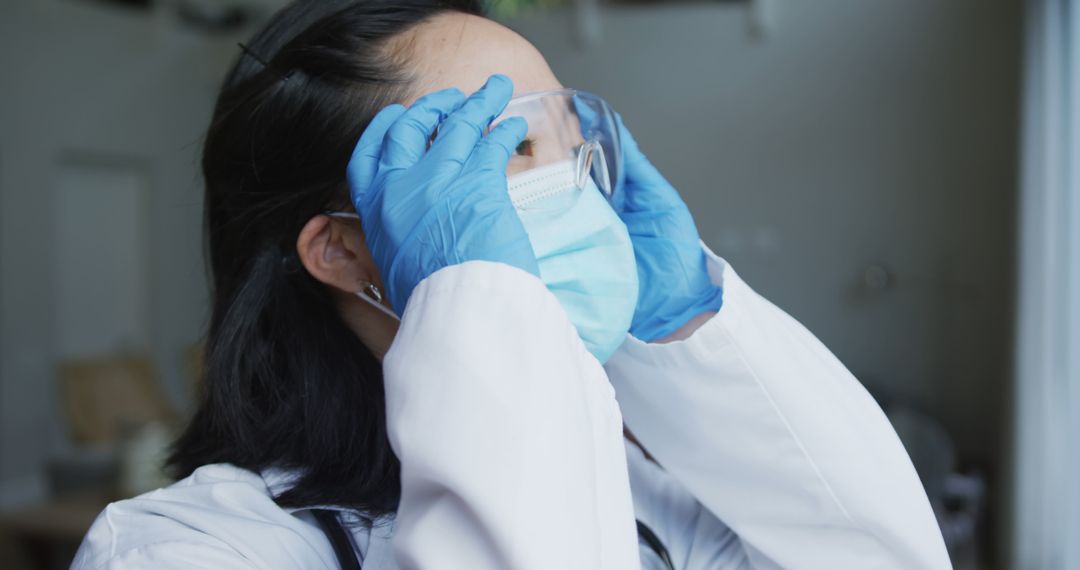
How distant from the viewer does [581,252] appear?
2.85ft

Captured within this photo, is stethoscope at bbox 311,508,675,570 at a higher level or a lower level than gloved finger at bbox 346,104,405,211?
lower

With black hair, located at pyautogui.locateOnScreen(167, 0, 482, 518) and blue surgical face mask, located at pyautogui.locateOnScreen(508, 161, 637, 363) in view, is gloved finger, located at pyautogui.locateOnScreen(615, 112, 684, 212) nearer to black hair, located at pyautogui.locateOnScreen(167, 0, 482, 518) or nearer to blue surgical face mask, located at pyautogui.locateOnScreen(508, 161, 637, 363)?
blue surgical face mask, located at pyautogui.locateOnScreen(508, 161, 637, 363)

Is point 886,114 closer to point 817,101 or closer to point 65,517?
point 817,101

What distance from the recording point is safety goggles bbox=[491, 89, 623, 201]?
90 cm

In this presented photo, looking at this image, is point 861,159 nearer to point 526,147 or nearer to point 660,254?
point 660,254

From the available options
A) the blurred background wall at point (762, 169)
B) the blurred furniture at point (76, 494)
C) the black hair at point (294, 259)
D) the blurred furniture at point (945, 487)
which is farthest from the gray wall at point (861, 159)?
the black hair at point (294, 259)

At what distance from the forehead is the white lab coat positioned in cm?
30

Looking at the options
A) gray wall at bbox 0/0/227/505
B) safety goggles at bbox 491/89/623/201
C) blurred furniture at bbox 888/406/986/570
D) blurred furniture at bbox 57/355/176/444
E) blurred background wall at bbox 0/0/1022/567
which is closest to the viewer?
safety goggles at bbox 491/89/623/201

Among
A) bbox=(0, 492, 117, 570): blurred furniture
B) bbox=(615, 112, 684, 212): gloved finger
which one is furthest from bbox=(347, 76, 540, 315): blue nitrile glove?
bbox=(0, 492, 117, 570): blurred furniture

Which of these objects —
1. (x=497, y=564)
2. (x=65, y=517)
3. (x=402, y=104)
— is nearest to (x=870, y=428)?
(x=497, y=564)

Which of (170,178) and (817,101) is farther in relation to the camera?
(170,178)

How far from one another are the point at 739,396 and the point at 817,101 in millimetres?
5386

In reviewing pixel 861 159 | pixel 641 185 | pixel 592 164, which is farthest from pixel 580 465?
pixel 861 159

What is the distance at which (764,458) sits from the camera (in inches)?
34.6
